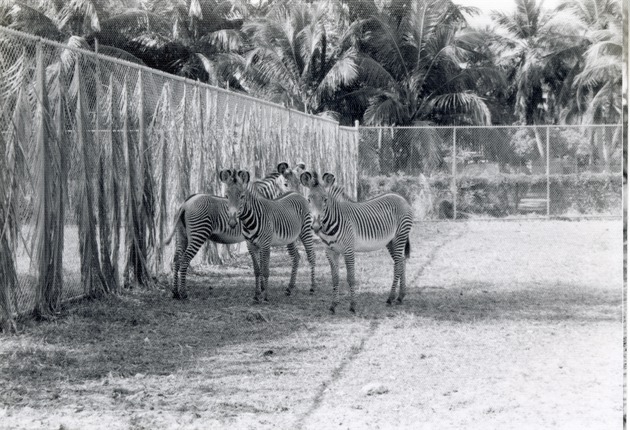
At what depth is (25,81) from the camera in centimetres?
718

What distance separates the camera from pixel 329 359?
6.26 metres

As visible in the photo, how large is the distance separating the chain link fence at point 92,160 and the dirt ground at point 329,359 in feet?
1.91

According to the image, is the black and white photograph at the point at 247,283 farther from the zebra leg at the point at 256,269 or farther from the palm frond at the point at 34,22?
the palm frond at the point at 34,22

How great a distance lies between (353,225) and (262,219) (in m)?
1.25

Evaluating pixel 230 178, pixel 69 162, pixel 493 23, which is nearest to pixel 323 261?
pixel 230 178

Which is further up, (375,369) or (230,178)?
(230,178)

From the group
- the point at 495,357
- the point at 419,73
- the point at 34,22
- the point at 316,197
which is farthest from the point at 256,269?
the point at 34,22

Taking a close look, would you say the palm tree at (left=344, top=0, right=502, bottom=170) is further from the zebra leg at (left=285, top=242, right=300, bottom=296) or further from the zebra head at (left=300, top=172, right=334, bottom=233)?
the zebra head at (left=300, top=172, right=334, bottom=233)

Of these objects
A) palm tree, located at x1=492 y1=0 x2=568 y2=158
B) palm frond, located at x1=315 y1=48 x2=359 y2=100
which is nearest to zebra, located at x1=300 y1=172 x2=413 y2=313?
palm frond, located at x1=315 y1=48 x2=359 y2=100

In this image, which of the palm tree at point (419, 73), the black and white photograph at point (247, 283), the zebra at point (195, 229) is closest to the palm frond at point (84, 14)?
the palm tree at point (419, 73)

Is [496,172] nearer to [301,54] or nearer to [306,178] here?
[301,54]

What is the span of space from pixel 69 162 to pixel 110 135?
1.05 metres

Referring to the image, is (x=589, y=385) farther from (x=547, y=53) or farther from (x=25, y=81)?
(x=547, y=53)

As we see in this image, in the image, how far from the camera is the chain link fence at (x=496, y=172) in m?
21.2
